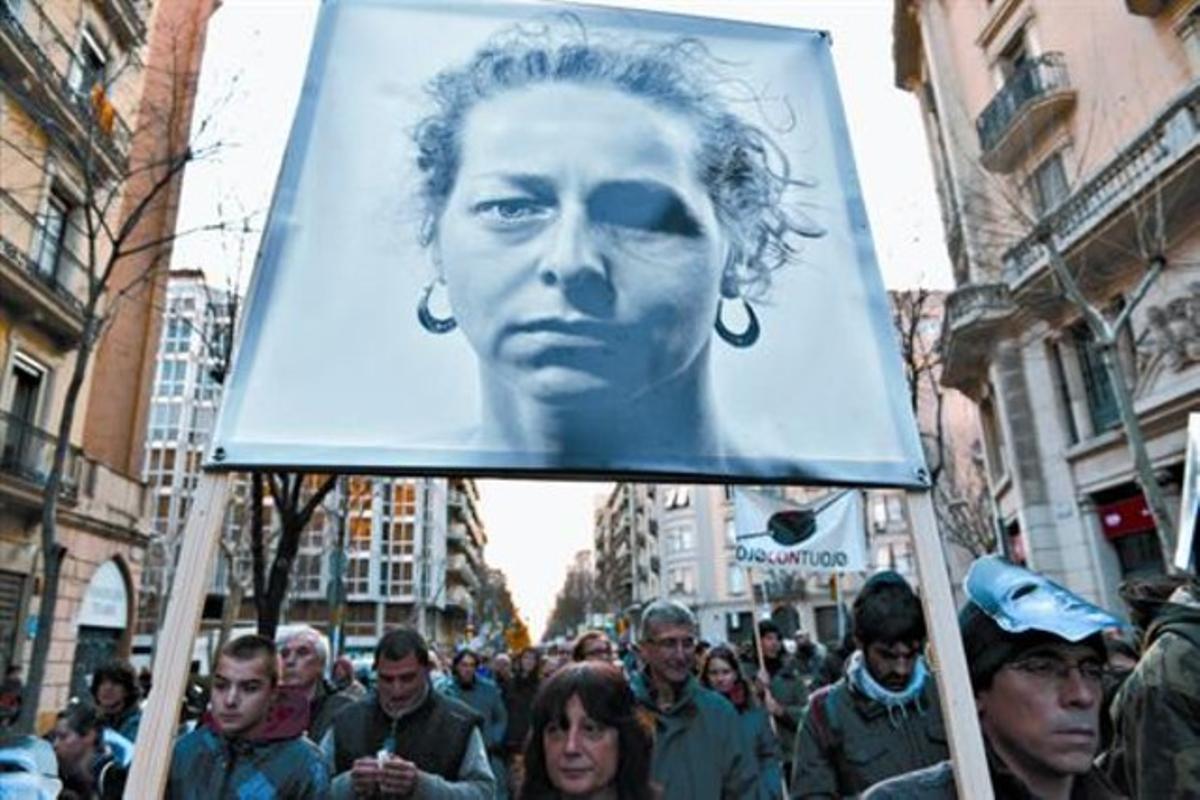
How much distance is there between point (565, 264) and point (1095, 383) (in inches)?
658

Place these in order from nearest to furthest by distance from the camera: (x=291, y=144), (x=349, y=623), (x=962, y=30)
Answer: (x=291, y=144) → (x=962, y=30) → (x=349, y=623)

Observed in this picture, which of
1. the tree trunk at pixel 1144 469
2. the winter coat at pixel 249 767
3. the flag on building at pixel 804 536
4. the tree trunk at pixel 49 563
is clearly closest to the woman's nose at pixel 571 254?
the winter coat at pixel 249 767

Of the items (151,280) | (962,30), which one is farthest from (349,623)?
(962,30)

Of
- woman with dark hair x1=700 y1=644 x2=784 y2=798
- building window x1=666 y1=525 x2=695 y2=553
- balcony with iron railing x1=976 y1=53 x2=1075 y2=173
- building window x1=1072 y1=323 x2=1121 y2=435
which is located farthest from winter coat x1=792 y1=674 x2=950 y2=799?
building window x1=666 y1=525 x2=695 y2=553

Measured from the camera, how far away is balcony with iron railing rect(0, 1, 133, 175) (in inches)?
515

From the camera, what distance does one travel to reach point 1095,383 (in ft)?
50.9

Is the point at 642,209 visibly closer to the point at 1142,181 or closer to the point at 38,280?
the point at 1142,181

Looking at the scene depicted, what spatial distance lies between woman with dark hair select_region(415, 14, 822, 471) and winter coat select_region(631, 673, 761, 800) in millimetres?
2076

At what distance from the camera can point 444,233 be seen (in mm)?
1848

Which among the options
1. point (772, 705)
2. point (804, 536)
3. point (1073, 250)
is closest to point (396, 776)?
point (772, 705)

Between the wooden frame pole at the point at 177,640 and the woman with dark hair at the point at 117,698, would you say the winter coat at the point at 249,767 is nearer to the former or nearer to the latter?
the wooden frame pole at the point at 177,640

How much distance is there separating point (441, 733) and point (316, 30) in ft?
8.87

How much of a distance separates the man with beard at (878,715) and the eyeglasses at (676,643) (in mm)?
770

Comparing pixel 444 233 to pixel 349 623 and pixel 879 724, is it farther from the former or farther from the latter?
pixel 349 623
